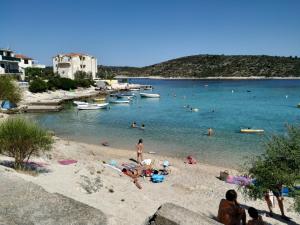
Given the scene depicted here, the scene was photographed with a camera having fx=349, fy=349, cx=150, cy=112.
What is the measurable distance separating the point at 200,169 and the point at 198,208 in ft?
27.2

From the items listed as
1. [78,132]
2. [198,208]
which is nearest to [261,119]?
[78,132]

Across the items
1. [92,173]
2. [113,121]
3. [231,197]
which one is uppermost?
[231,197]

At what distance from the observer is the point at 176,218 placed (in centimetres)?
767

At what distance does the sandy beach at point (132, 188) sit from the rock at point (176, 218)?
212 centimetres

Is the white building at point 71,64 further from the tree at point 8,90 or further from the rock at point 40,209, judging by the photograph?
the rock at point 40,209

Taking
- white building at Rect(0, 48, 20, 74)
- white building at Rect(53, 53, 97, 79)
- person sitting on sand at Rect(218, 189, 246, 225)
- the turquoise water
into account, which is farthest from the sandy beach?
white building at Rect(53, 53, 97, 79)

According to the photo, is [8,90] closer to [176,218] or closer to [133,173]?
[133,173]

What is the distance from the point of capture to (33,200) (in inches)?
374

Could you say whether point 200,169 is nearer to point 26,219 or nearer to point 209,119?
point 26,219

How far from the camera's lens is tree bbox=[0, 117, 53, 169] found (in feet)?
50.8

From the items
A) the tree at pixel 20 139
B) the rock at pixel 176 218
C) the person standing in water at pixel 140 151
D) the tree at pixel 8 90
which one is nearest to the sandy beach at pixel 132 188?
the person standing in water at pixel 140 151

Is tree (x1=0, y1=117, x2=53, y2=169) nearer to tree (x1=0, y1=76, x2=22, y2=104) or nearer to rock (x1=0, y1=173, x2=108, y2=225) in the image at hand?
rock (x1=0, y1=173, x2=108, y2=225)

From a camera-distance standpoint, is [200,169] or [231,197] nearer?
[231,197]

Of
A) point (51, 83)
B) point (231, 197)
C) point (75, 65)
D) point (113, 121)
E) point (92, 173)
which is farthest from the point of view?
point (75, 65)
